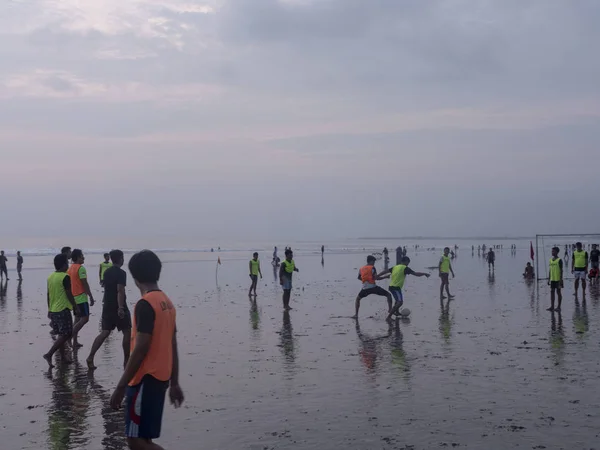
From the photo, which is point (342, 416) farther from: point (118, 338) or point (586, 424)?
point (118, 338)

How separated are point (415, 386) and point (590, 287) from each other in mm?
22570

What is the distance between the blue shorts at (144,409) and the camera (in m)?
5.34

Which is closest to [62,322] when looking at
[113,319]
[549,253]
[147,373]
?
[113,319]

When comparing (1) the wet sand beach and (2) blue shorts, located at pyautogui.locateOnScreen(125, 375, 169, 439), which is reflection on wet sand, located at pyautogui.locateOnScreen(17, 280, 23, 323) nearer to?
(1) the wet sand beach

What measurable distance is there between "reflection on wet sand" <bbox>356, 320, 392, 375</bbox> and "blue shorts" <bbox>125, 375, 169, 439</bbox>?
20.3ft

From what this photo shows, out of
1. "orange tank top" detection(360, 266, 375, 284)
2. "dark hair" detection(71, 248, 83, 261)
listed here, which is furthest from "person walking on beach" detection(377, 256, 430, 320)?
"dark hair" detection(71, 248, 83, 261)

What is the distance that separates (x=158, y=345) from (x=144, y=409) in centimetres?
50

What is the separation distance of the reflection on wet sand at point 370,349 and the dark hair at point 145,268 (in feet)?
20.4

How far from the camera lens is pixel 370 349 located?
13.5 meters

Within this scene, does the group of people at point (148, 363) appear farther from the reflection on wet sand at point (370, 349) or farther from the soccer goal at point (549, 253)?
the soccer goal at point (549, 253)

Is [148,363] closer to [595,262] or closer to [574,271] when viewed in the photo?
[574,271]

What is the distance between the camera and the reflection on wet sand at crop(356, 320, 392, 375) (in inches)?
464

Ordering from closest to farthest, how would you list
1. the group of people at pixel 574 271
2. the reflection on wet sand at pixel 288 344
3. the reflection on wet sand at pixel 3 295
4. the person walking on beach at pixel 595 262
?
the reflection on wet sand at pixel 288 344 < the group of people at pixel 574 271 < the reflection on wet sand at pixel 3 295 < the person walking on beach at pixel 595 262

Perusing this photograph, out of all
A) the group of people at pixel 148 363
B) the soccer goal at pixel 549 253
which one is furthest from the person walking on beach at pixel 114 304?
the soccer goal at pixel 549 253
